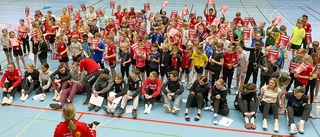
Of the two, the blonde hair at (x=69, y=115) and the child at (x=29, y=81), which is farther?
the child at (x=29, y=81)

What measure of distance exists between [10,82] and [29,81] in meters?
0.49

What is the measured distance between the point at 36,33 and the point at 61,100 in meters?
2.96

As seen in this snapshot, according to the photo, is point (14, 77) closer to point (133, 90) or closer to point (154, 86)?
point (133, 90)

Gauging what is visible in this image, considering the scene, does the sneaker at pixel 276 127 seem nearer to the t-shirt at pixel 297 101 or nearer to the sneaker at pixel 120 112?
the t-shirt at pixel 297 101

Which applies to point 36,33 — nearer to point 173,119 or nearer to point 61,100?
point 61,100

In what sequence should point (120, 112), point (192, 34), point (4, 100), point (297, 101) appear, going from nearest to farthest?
point (297, 101) → point (120, 112) → point (4, 100) → point (192, 34)

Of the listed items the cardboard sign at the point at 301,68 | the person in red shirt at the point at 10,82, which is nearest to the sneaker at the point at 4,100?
the person in red shirt at the point at 10,82

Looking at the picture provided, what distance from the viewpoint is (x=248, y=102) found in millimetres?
7027

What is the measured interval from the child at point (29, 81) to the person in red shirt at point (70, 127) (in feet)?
15.9

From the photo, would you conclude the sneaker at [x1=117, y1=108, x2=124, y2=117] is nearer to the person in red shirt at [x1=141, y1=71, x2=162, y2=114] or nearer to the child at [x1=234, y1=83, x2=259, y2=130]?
the person in red shirt at [x1=141, y1=71, x2=162, y2=114]

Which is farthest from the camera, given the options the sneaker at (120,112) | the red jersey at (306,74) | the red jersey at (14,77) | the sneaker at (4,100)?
the red jersey at (14,77)

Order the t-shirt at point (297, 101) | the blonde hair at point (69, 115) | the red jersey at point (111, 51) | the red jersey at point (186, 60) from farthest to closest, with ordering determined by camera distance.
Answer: the red jersey at point (111, 51), the red jersey at point (186, 60), the t-shirt at point (297, 101), the blonde hair at point (69, 115)

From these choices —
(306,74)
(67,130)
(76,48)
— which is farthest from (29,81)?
(306,74)

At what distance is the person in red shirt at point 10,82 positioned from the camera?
7.74 metres
